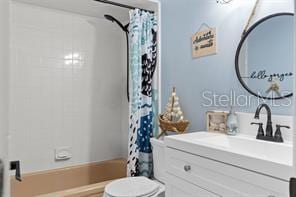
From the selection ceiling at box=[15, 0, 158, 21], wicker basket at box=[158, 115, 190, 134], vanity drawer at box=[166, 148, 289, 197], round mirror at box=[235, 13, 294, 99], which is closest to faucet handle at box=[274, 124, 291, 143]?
round mirror at box=[235, 13, 294, 99]

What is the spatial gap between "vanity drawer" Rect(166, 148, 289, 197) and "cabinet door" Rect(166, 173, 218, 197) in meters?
0.02

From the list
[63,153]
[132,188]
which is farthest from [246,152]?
[63,153]

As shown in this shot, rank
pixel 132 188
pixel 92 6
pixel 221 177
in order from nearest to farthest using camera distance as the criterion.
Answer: pixel 221 177, pixel 132 188, pixel 92 6

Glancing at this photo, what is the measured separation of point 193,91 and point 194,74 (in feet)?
0.47

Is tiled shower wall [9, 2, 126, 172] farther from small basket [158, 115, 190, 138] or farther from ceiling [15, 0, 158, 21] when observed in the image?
small basket [158, 115, 190, 138]

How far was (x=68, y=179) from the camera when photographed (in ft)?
8.83

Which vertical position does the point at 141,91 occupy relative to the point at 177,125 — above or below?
above

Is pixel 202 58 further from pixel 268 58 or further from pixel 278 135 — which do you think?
pixel 278 135

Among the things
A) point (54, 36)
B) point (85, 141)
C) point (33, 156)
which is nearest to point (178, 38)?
point (54, 36)

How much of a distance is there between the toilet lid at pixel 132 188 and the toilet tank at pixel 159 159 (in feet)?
0.64

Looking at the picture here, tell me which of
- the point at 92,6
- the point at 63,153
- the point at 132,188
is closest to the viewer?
the point at 132,188

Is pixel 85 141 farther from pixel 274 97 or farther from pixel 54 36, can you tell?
pixel 274 97

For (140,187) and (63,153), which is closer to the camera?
(140,187)

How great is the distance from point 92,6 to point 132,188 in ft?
6.34
